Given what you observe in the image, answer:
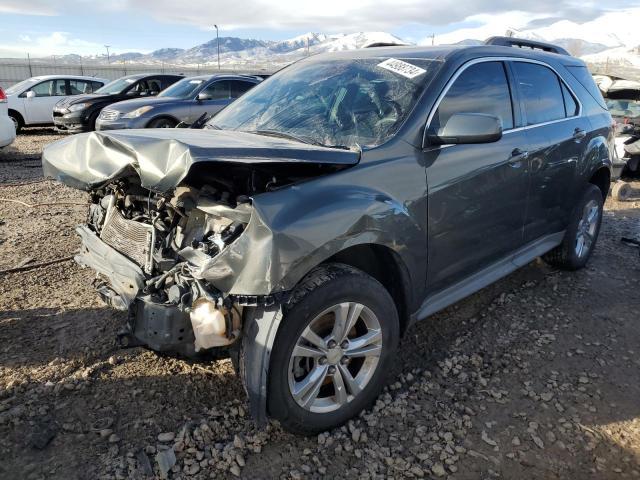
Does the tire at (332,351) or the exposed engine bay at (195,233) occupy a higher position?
the exposed engine bay at (195,233)

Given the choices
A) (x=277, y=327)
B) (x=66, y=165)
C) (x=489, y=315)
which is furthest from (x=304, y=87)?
(x=489, y=315)

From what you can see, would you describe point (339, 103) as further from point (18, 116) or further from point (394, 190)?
point (18, 116)

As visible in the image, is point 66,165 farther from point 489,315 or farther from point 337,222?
point 489,315

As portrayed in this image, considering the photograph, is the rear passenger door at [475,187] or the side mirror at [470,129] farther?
the rear passenger door at [475,187]

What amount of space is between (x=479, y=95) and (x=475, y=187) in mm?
652

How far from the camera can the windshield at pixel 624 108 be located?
32.9 feet

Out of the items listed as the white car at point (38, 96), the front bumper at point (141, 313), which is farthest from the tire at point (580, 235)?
the white car at point (38, 96)

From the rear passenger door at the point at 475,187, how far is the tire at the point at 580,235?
1.02m

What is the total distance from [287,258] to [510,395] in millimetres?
1754

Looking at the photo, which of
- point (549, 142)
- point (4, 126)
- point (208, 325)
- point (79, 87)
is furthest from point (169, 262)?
point (79, 87)

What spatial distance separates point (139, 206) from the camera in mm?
2924

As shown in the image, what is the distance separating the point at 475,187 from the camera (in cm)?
312

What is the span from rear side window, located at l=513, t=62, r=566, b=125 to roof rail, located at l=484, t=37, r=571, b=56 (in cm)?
36

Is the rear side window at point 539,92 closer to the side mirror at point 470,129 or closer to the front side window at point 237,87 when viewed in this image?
the side mirror at point 470,129
